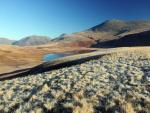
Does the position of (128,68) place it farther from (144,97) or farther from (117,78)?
(144,97)

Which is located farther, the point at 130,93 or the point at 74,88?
the point at 74,88

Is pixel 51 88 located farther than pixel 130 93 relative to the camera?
Yes

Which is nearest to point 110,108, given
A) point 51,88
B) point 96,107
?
point 96,107

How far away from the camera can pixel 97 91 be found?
16844 mm

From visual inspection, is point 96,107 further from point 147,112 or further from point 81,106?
point 147,112

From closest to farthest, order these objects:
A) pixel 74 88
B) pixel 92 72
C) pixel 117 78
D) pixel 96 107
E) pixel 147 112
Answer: pixel 147 112
pixel 96 107
pixel 74 88
pixel 117 78
pixel 92 72

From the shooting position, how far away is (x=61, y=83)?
2003cm

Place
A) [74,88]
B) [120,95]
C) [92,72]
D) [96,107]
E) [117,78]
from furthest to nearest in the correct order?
[92,72]
[117,78]
[74,88]
[120,95]
[96,107]

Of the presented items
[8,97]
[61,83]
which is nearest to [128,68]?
[61,83]

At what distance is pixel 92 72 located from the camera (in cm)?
2267

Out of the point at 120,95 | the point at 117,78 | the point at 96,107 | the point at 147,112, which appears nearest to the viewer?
the point at 147,112

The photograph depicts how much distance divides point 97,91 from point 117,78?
3202 mm

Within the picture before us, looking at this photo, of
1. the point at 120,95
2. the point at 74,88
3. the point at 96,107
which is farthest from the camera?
the point at 74,88

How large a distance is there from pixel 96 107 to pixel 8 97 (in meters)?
7.17
